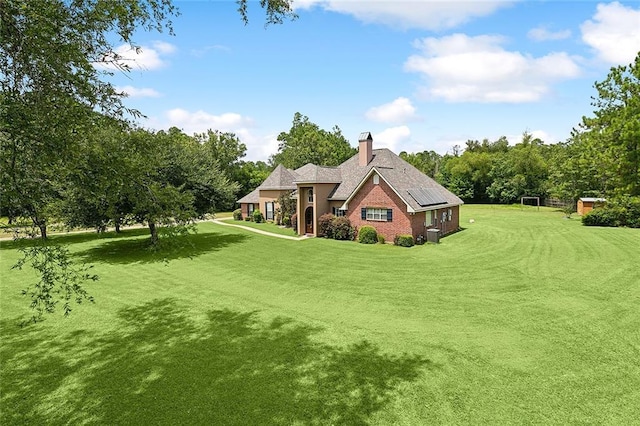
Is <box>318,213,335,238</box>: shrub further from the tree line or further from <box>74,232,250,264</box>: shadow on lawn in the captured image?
the tree line

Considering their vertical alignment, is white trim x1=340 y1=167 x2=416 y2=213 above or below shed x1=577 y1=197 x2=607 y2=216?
above

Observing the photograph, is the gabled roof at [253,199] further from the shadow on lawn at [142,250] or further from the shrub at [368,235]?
the shrub at [368,235]

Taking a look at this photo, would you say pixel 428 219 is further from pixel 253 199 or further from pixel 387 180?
pixel 253 199

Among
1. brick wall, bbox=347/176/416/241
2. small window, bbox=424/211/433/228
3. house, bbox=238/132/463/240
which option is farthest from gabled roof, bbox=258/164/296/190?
small window, bbox=424/211/433/228

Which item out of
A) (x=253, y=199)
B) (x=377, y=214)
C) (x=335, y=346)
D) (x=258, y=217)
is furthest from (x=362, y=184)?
(x=253, y=199)

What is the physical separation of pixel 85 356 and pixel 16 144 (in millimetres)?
6702

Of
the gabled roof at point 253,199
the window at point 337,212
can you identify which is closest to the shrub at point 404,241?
the window at point 337,212

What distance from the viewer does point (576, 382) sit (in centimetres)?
870

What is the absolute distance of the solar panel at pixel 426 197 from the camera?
2941 centimetres

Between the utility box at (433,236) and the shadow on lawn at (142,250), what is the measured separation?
49.7 ft

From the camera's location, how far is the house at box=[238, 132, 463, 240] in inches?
1127

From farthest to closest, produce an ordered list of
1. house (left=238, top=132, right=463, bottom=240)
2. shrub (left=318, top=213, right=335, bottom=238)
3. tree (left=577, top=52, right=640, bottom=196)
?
shrub (left=318, top=213, right=335, bottom=238)
house (left=238, top=132, right=463, bottom=240)
tree (left=577, top=52, right=640, bottom=196)

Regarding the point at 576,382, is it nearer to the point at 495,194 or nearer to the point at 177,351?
the point at 177,351

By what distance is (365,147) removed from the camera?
34.9 metres
